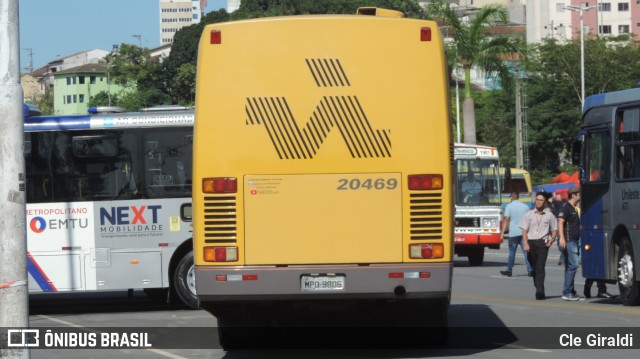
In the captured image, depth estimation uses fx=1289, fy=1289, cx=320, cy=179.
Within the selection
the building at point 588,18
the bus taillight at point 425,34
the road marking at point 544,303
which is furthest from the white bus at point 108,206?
the building at point 588,18

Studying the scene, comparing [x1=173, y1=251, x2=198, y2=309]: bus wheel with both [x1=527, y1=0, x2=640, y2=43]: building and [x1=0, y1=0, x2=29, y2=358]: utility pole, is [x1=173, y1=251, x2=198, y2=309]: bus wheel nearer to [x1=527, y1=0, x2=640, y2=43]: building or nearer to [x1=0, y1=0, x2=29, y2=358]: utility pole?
[x1=0, y1=0, x2=29, y2=358]: utility pole

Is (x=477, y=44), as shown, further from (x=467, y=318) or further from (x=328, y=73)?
(x=328, y=73)

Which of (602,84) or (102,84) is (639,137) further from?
(102,84)

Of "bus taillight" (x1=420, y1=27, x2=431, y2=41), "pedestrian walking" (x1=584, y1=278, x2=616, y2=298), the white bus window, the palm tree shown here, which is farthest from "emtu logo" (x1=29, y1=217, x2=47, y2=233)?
the palm tree

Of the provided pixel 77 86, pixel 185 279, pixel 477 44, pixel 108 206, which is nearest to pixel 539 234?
pixel 185 279

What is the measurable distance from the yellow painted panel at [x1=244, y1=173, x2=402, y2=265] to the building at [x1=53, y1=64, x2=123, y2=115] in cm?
17078

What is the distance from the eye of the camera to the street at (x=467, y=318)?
541 inches

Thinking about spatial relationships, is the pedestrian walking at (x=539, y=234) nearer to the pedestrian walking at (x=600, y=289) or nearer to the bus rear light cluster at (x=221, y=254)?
the pedestrian walking at (x=600, y=289)

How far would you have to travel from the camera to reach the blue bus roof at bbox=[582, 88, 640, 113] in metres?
19.7

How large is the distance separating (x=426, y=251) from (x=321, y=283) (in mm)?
1064

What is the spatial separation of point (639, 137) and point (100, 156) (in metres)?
8.19

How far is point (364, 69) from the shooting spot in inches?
500

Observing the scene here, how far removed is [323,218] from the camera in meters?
12.6

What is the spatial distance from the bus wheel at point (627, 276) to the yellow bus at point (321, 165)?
7.49 metres
